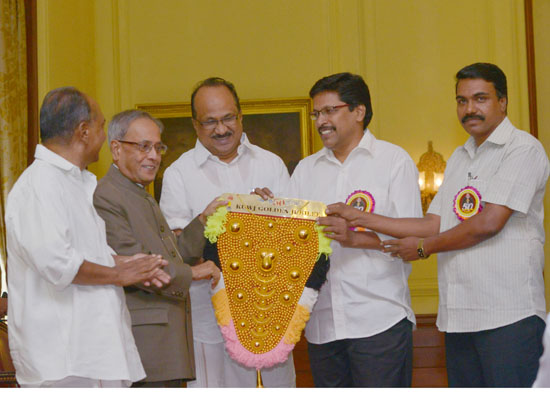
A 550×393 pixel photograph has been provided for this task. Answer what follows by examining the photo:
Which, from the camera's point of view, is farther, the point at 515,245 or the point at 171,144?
the point at 171,144

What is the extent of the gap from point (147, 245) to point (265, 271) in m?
0.63

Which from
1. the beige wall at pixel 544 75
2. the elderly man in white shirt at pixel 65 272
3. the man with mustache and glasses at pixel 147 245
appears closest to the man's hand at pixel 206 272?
the man with mustache and glasses at pixel 147 245

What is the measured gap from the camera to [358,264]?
356 cm

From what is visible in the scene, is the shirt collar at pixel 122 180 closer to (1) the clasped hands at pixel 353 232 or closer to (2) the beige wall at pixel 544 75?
(1) the clasped hands at pixel 353 232

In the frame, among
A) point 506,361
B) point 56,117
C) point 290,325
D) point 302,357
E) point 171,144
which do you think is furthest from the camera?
point 171,144

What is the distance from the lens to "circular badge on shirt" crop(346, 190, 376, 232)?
3.56m

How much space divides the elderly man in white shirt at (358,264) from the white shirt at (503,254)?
26 centimetres

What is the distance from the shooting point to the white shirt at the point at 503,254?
10.9ft

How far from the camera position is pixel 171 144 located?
716 centimetres

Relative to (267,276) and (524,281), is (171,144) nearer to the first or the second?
(267,276)

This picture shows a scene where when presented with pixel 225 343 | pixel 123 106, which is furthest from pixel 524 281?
pixel 123 106

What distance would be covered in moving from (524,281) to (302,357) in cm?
365

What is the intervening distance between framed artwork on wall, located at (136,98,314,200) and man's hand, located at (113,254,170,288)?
411cm

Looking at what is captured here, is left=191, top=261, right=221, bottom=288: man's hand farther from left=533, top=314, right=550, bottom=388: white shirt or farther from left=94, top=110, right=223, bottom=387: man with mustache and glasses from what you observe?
left=533, top=314, right=550, bottom=388: white shirt
